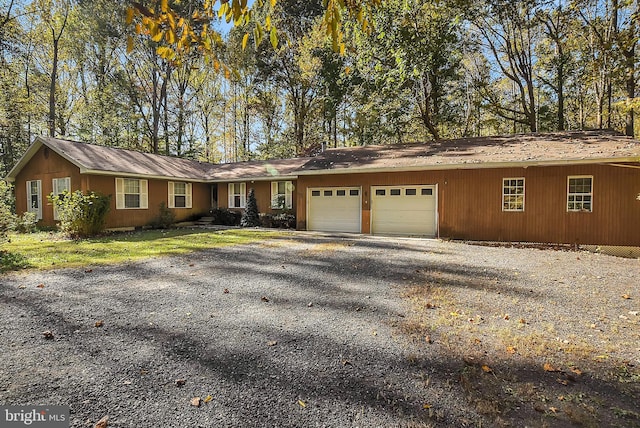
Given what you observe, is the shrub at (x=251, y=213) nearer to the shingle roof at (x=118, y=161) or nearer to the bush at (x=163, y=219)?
the shingle roof at (x=118, y=161)

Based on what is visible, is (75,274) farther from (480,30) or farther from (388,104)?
(480,30)

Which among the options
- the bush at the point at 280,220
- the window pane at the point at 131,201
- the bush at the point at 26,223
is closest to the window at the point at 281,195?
the bush at the point at 280,220

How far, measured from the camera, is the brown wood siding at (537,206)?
9.32 m

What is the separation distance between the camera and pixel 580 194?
32.1 ft

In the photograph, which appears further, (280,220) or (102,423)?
(280,220)

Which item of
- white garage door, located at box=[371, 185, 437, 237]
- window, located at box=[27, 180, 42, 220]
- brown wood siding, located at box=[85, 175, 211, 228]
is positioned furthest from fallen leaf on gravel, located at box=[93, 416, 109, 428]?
window, located at box=[27, 180, 42, 220]

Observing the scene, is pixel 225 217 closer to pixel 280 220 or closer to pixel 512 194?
pixel 280 220

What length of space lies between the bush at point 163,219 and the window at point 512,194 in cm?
1420

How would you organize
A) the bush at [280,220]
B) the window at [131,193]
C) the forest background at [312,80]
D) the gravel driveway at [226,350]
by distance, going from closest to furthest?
the gravel driveway at [226,350] < the window at [131,193] < the bush at [280,220] < the forest background at [312,80]

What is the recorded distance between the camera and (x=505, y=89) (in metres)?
21.7

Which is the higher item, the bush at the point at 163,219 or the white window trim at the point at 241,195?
the white window trim at the point at 241,195

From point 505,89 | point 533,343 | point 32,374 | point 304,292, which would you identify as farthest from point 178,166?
point 505,89

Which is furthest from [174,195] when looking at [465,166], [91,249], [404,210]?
[465,166]

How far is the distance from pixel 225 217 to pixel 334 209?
644cm
